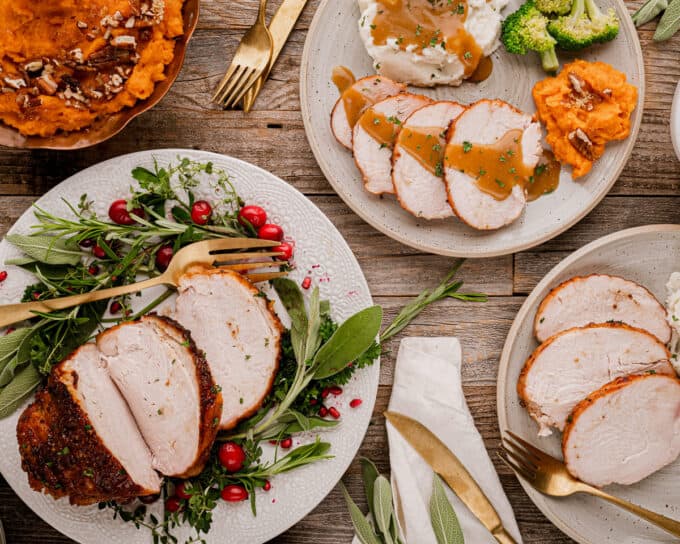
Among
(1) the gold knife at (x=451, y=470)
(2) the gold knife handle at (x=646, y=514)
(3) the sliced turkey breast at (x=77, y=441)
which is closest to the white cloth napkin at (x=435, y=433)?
(1) the gold knife at (x=451, y=470)

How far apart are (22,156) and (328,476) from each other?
2.07 meters

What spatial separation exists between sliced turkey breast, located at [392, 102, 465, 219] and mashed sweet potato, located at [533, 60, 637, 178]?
1.39 feet

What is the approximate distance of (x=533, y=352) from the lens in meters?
2.90

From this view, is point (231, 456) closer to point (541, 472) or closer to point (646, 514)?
point (541, 472)

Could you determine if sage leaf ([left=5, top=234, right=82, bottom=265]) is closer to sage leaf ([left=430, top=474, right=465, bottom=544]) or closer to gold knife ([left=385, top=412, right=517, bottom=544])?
gold knife ([left=385, top=412, right=517, bottom=544])

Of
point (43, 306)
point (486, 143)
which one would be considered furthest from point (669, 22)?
point (43, 306)

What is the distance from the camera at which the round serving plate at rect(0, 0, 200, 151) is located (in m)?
2.49

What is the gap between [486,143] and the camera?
2.77 meters

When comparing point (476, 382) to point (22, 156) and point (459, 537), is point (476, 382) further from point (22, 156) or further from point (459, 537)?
point (22, 156)

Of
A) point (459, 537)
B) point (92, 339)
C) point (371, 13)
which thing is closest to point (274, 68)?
point (371, 13)

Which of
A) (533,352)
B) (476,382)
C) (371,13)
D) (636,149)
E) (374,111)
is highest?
(371,13)

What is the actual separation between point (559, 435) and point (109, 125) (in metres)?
2.47

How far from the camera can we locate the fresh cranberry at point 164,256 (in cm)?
273

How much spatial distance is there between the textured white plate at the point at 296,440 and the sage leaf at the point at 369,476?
14cm
